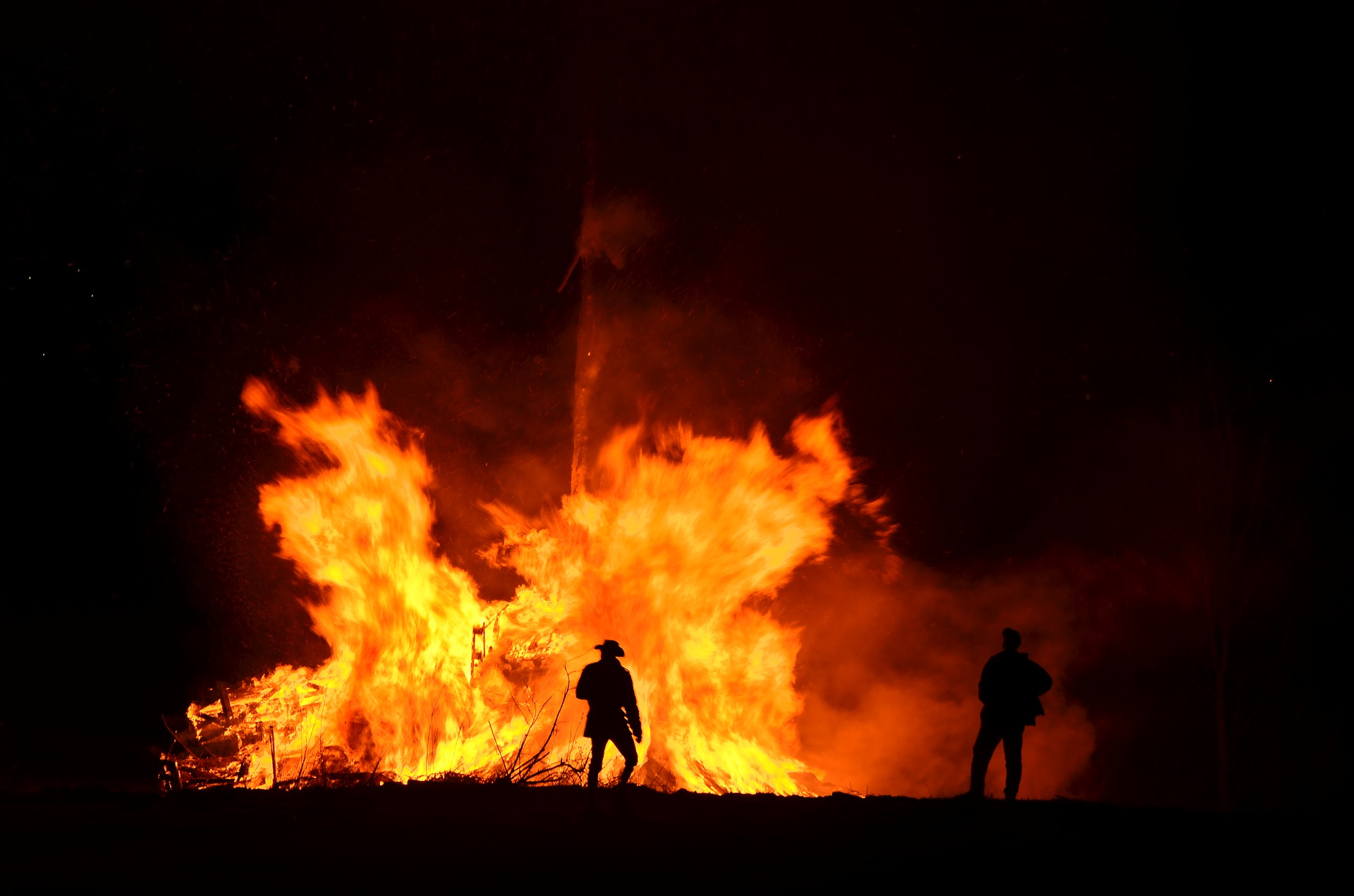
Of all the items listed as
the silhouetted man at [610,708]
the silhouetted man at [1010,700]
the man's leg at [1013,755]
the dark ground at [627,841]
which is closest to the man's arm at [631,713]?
the silhouetted man at [610,708]

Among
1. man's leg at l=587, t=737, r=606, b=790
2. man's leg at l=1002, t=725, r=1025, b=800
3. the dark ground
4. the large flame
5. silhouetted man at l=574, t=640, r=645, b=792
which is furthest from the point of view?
the large flame

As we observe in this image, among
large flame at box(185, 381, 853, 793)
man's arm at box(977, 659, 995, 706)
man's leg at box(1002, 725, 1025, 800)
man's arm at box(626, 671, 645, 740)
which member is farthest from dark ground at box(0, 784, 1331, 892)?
large flame at box(185, 381, 853, 793)

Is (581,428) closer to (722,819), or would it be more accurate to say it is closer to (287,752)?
(287,752)

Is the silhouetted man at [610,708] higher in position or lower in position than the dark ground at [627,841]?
higher

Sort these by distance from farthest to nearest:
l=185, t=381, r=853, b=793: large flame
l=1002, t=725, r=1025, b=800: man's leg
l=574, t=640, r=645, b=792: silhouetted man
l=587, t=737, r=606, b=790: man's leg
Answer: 1. l=185, t=381, r=853, b=793: large flame
2. l=1002, t=725, r=1025, b=800: man's leg
3. l=574, t=640, r=645, b=792: silhouetted man
4. l=587, t=737, r=606, b=790: man's leg

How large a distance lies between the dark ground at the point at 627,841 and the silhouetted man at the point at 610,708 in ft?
1.42

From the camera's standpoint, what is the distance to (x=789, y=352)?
14484 mm

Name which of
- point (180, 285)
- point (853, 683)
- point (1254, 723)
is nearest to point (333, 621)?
point (180, 285)

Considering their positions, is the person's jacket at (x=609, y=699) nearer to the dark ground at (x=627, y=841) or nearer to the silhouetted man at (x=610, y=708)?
the silhouetted man at (x=610, y=708)

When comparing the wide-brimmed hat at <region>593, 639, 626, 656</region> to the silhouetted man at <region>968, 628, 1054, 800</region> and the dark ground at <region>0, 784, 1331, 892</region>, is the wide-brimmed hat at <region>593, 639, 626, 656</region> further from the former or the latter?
the silhouetted man at <region>968, 628, 1054, 800</region>

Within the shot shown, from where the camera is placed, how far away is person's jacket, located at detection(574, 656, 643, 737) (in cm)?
698

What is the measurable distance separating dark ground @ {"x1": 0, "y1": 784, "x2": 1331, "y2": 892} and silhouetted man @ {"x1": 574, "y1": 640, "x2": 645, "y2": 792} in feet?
1.42

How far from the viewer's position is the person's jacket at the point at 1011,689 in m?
7.12

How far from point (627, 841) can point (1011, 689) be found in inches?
134
